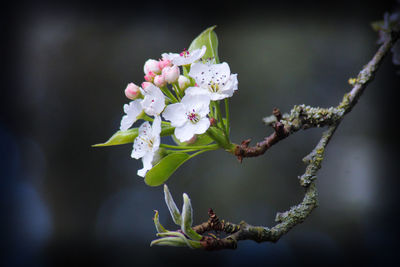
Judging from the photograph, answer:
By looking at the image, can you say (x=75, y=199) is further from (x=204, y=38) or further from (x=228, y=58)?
(x=204, y=38)

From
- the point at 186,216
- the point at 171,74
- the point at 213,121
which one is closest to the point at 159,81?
the point at 171,74

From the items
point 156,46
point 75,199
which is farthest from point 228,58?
point 75,199

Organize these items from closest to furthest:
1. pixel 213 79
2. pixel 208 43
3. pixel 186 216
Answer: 1. pixel 186 216
2. pixel 213 79
3. pixel 208 43

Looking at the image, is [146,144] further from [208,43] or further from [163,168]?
[208,43]

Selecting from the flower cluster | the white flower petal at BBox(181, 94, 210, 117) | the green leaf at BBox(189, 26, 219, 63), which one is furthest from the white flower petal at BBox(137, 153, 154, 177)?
the green leaf at BBox(189, 26, 219, 63)

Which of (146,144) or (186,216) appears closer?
(186,216)

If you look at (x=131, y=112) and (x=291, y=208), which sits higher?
(x=131, y=112)
